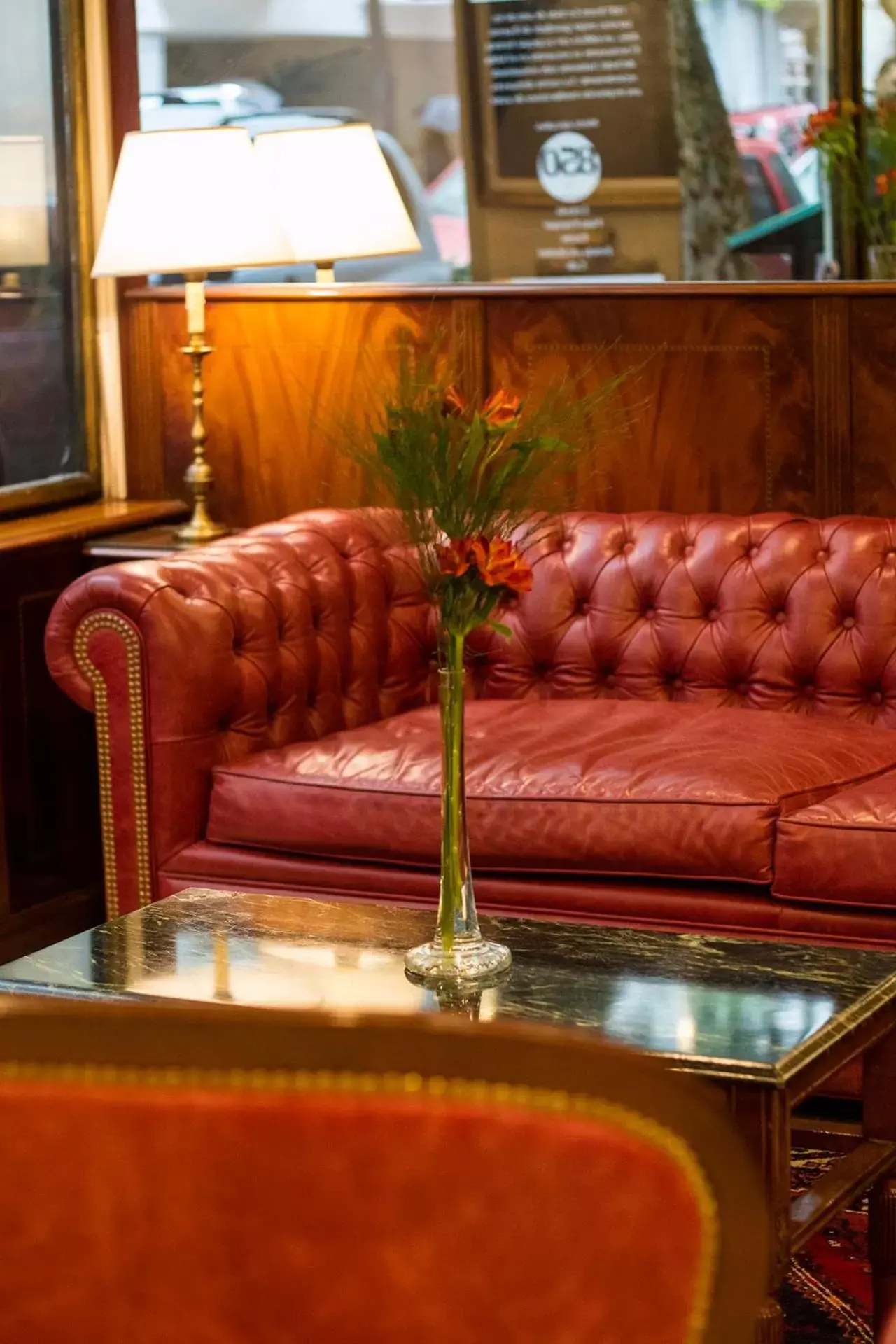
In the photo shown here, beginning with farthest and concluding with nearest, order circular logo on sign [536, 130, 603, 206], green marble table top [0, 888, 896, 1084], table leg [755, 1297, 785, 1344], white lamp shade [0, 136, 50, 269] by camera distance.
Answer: circular logo on sign [536, 130, 603, 206], white lamp shade [0, 136, 50, 269], green marble table top [0, 888, 896, 1084], table leg [755, 1297, 785, 1344]

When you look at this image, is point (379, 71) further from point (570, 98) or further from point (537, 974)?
point (537, 974)

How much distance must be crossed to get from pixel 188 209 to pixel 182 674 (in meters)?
1.02

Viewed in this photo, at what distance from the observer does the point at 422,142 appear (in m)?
6.82

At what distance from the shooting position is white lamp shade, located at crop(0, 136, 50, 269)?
13.5 ft

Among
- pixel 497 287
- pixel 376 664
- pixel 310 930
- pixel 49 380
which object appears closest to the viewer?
pixel 310 930

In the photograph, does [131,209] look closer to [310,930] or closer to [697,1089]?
[310,930]

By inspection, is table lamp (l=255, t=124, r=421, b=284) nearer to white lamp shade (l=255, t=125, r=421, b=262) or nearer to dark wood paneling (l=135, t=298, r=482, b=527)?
white lamp shade (l=255, t=125, r=421, b=262)

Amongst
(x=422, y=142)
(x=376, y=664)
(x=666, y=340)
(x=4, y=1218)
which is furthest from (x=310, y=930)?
(x=422, y=142)

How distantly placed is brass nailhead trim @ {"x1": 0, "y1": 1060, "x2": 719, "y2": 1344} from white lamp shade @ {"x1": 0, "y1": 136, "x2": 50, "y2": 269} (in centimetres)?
353

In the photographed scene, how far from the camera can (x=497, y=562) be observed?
2156 mm

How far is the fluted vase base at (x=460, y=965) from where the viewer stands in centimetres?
227

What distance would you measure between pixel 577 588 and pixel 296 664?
0.60 metres

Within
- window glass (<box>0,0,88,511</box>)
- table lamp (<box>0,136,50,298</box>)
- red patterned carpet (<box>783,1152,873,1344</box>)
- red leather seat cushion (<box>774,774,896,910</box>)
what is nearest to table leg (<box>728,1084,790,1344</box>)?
red patterned carpet (<box>783,1152,873,1344</box>)

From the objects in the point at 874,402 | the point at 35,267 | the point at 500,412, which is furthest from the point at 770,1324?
the point at 35,267
